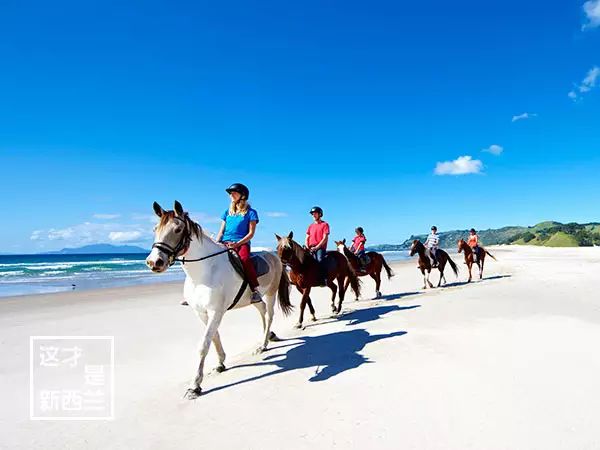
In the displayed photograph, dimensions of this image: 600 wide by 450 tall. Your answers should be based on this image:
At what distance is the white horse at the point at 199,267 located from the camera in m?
3.97

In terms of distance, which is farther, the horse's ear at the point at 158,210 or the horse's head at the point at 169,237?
the horse's ear at the point at 158,210

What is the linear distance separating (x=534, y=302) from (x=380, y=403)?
7939 millimetres

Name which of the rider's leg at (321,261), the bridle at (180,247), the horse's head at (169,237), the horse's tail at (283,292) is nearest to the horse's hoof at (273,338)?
the horse's tail at (283,292)

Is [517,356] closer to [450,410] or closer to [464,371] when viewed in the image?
[464,371]

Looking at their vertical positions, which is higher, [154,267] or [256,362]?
[154,267]

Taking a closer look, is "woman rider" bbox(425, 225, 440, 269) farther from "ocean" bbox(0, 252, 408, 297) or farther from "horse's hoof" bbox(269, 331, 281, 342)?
"ocean" bbox(0, 252, 408, 297)

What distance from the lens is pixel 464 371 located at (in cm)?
448

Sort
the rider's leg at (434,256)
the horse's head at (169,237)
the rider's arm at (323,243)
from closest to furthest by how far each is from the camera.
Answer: the horse's head at (169,237) < the rider's arm at (323,243) < the rider's leg at (434,256)

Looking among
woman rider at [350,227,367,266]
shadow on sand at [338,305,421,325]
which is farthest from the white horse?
woman rider at [350,227,367,266]

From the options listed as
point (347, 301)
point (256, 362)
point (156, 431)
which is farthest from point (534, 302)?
point (156, 431)

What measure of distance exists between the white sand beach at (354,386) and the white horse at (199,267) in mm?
718

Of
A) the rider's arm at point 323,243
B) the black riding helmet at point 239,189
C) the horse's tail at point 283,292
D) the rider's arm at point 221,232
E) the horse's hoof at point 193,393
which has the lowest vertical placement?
the horse's hoof at point 193,393

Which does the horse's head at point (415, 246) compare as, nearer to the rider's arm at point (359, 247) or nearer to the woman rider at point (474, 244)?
the rider's arm at point (359, 247)

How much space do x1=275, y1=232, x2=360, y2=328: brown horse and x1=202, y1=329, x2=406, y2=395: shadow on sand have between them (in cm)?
137
